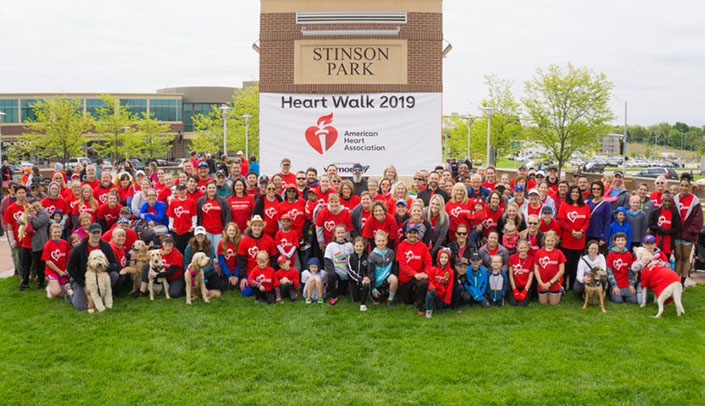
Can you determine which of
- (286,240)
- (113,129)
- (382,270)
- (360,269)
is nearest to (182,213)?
(286,240)

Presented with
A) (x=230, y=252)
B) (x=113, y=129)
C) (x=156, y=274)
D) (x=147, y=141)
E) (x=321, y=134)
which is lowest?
(x=156, y=274)

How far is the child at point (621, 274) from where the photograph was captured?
342 inches

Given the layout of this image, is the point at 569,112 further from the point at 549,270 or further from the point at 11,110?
the point at 11,110

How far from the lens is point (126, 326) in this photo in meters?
7.64

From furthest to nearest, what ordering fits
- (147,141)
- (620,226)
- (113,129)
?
(147,141), (113,129), (620,226)

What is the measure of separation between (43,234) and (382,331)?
5.81 meters

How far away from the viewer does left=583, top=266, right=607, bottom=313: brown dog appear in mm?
8383

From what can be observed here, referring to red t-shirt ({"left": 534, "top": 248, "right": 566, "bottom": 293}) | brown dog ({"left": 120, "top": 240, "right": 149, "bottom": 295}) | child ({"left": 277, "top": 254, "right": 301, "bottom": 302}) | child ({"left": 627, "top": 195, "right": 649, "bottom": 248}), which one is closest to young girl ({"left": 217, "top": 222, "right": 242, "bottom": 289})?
child ({"left": 277, "top": 254, "right": 301, "bottom": 302})

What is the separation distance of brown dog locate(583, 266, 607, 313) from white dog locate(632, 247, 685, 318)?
1.83 feet

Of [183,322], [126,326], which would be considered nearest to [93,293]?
[126,326]

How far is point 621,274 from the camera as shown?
344 inches

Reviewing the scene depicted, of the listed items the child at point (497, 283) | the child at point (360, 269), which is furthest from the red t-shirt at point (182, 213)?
the child at point (497, 283)

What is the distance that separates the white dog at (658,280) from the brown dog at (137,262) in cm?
735

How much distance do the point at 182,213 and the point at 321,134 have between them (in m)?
4.49
